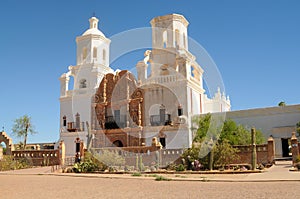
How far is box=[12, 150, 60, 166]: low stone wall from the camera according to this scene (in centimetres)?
2531

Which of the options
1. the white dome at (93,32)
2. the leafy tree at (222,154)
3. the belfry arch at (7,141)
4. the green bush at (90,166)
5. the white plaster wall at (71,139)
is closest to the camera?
the leafy tree at (222,154)

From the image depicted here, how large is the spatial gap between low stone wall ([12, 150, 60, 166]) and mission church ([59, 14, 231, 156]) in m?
2.51

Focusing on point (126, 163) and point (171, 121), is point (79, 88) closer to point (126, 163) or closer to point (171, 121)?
point (171, 121)

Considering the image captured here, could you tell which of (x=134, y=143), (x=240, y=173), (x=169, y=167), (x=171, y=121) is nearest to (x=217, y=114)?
(x=171, y=121)

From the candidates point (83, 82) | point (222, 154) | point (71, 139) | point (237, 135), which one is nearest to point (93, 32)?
point (83, 82)

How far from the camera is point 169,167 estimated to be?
19.6 meters

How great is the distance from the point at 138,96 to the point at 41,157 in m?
10.3

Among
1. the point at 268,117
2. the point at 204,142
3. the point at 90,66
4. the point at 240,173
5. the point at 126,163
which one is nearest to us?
the point at 240,173

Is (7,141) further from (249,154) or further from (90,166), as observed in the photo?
(249,154)

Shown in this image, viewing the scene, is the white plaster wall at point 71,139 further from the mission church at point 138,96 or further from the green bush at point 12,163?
the green bush at point 12,163

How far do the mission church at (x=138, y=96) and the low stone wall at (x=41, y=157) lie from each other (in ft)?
8.24

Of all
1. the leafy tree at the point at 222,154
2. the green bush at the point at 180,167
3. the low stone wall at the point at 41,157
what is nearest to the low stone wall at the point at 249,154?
the leafy tree at the point at 222,154

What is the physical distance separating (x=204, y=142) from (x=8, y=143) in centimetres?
1862

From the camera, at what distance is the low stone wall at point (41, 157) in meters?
25.3
